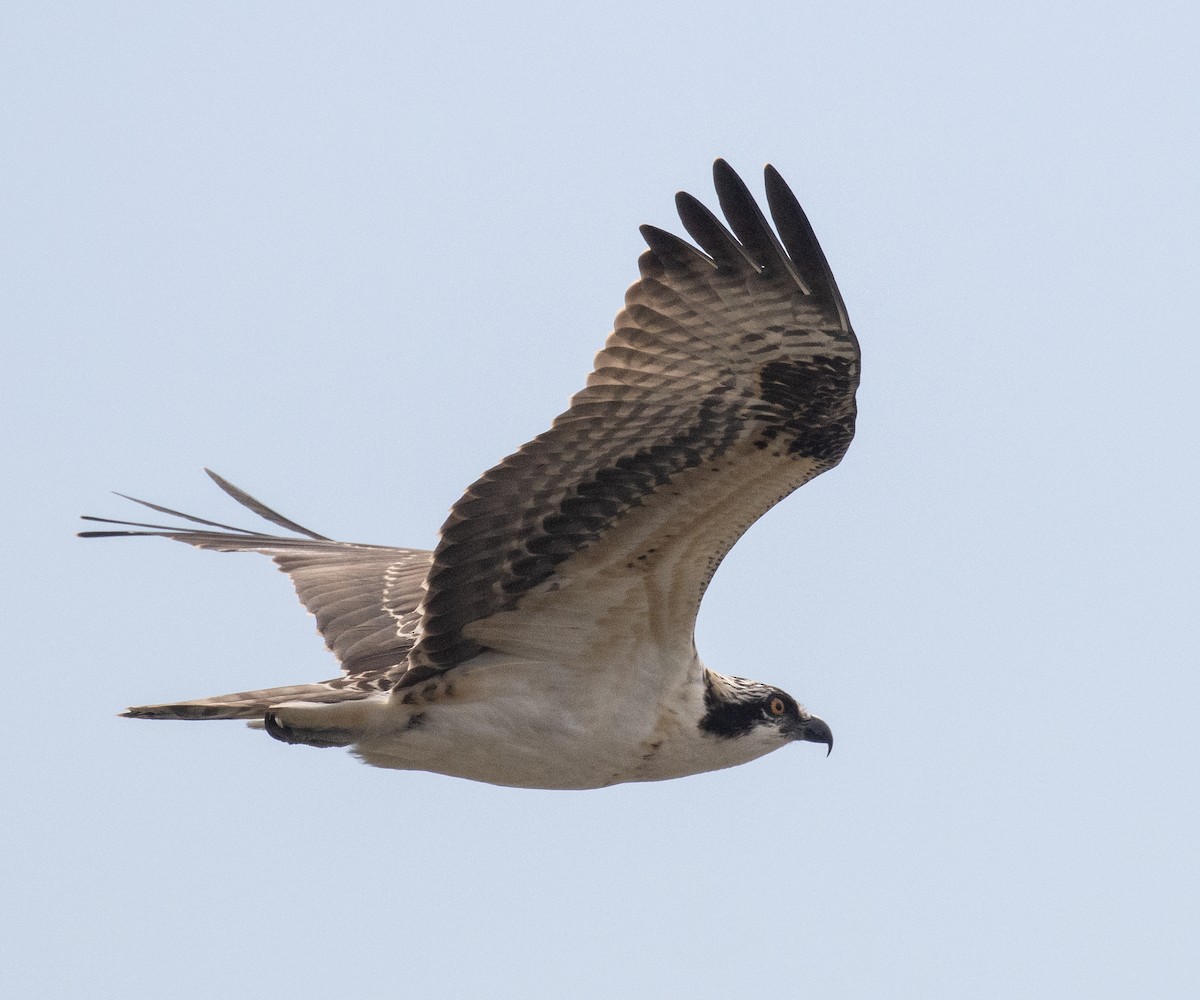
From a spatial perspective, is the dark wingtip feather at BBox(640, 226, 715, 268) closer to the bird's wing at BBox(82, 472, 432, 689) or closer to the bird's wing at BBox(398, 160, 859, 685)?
the bird's wing at BBox(398, 160, 859, 685)

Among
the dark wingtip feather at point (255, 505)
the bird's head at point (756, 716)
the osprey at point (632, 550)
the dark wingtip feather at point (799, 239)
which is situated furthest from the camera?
the dark wingtip feather at point (255, 505)

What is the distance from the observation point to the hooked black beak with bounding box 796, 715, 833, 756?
9516 mm

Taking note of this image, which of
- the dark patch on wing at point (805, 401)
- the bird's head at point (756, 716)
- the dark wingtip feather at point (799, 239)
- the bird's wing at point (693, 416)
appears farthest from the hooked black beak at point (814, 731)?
the dark wingtip feather at point (799, 239)

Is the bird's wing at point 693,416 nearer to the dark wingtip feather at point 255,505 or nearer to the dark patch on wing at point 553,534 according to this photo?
the dark patch on wing at point 553,534

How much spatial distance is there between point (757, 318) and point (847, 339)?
0.39 m

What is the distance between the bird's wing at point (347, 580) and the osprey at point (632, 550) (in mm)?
69

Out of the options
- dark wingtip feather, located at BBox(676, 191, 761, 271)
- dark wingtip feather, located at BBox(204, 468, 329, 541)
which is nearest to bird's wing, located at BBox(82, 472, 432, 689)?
dark wingtip feather, located at BBox(204, 468, 329, 541)

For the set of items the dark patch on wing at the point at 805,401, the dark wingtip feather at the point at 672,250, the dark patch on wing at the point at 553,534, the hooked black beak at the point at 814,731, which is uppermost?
the dark wingtip feather at the point at 672,250

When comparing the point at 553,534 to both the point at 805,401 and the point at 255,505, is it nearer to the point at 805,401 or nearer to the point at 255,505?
the point at 805,401

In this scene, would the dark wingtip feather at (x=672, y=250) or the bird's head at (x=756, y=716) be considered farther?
the bird's head at (x=756, y=716)

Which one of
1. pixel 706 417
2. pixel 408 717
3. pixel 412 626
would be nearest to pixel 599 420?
pixel 706 417

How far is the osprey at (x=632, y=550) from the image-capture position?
8047mm

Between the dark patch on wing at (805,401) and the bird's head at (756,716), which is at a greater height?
the dark patch on wing at (805,401)

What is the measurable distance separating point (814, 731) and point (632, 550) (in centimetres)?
164
